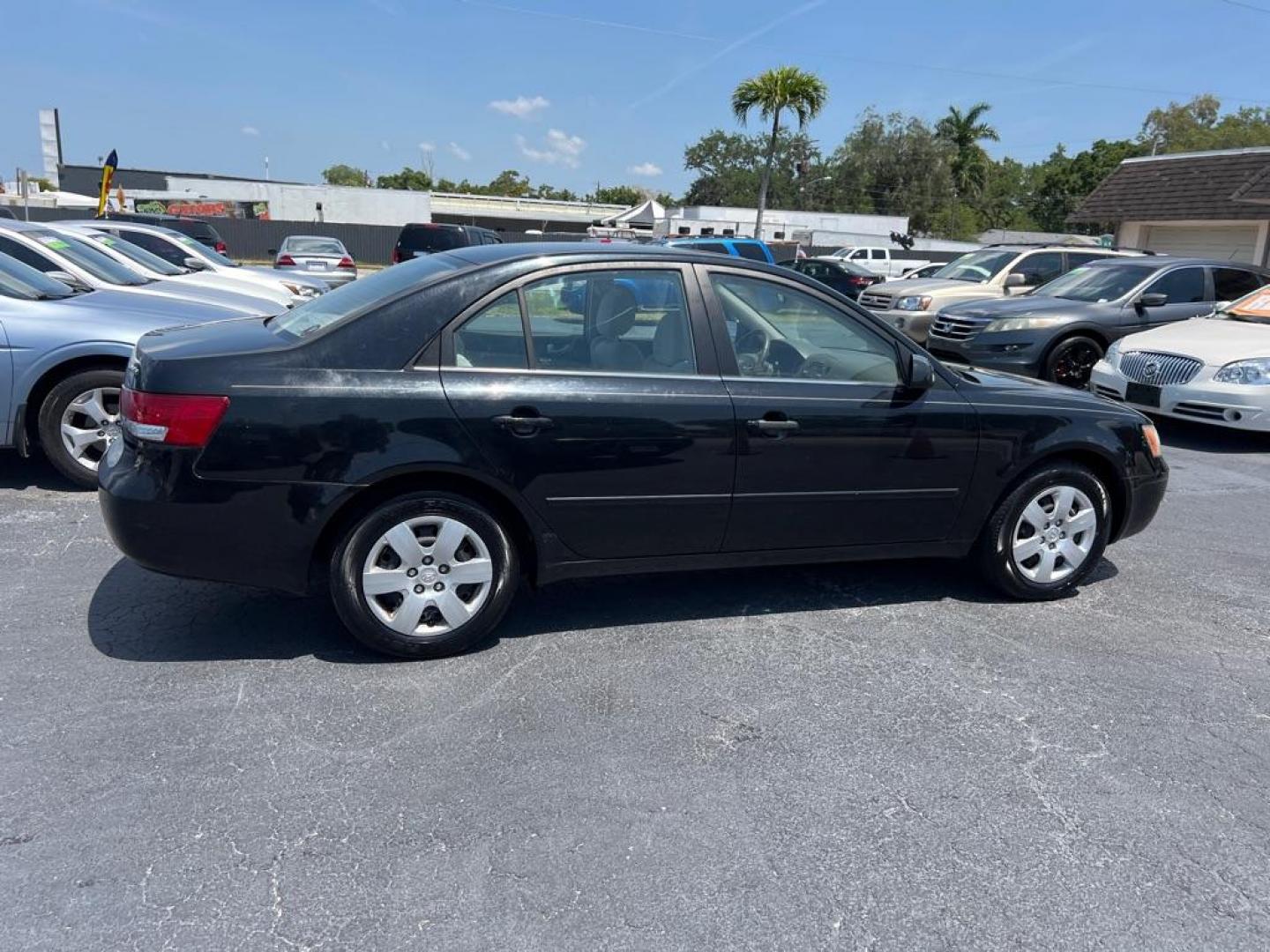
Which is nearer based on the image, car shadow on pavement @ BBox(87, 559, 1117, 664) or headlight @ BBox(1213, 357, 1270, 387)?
car shadow on pavement @ BBox(87, 559, 1117, 664)

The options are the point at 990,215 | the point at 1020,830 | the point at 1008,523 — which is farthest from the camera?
the point at 990,215

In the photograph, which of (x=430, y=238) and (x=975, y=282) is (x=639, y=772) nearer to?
(x=975, y=282)

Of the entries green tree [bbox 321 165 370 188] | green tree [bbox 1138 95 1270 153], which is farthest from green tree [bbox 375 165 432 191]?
green tree [bbox 1138 95 1270 153]

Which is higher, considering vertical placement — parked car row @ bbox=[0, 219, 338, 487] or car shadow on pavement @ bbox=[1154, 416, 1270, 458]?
parked car row @ bbox=[0, 219, 338, 487]

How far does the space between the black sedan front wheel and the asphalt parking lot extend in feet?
19.3

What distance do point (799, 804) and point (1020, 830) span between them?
67 cm

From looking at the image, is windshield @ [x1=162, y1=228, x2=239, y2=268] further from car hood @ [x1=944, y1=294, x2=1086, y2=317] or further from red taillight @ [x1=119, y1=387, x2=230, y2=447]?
red taillight @ [x1=119, y1=387, x2=230, y2=447]

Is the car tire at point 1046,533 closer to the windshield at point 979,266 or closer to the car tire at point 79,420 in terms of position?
the car tire at point 79,420

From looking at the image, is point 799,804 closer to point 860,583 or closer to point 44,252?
point 860,583

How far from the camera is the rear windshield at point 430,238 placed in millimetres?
20859

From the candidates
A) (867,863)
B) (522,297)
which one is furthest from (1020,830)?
(522,297)

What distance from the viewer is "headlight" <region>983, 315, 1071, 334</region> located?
10.0 metres

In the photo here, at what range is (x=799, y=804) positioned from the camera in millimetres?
2953

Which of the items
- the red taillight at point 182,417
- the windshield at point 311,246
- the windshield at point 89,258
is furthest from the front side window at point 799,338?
the windshield at point 311,246
